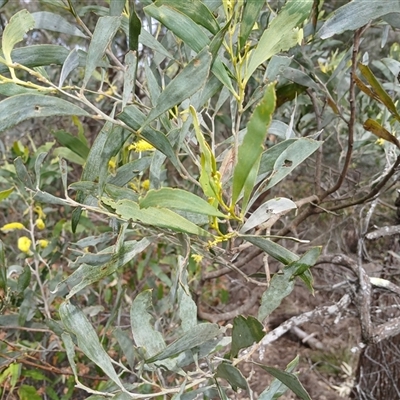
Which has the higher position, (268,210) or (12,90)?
(12,90)

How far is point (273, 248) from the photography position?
2.02 ft

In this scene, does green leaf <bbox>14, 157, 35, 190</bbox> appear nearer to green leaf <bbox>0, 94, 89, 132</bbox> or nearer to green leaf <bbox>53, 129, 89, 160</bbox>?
green leaf <bbox>0, 94, 89, 132</bbox>

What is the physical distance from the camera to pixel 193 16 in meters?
0.55

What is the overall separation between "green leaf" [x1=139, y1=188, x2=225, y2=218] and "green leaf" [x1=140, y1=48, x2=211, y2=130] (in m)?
0.09

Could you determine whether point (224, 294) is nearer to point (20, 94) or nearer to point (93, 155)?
point (93, 155)

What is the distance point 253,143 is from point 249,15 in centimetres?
18

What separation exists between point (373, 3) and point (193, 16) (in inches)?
9.4

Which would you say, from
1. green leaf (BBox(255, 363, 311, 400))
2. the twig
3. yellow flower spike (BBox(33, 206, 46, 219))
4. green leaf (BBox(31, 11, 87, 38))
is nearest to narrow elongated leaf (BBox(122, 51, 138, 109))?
green leaf (BBox(31, 11, 87, 38))

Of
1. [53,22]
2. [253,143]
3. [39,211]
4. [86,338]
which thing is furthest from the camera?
[39,211]

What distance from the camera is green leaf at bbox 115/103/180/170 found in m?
0.55

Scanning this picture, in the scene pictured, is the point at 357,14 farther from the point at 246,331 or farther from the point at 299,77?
the point at 246,331

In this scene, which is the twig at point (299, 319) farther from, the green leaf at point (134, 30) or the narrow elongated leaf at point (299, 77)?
the green leaf at point (134, 30)

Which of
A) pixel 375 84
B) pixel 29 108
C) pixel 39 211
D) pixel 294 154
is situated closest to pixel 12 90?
pixel 29 108

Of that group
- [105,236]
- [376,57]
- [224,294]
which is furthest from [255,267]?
[105,236]
